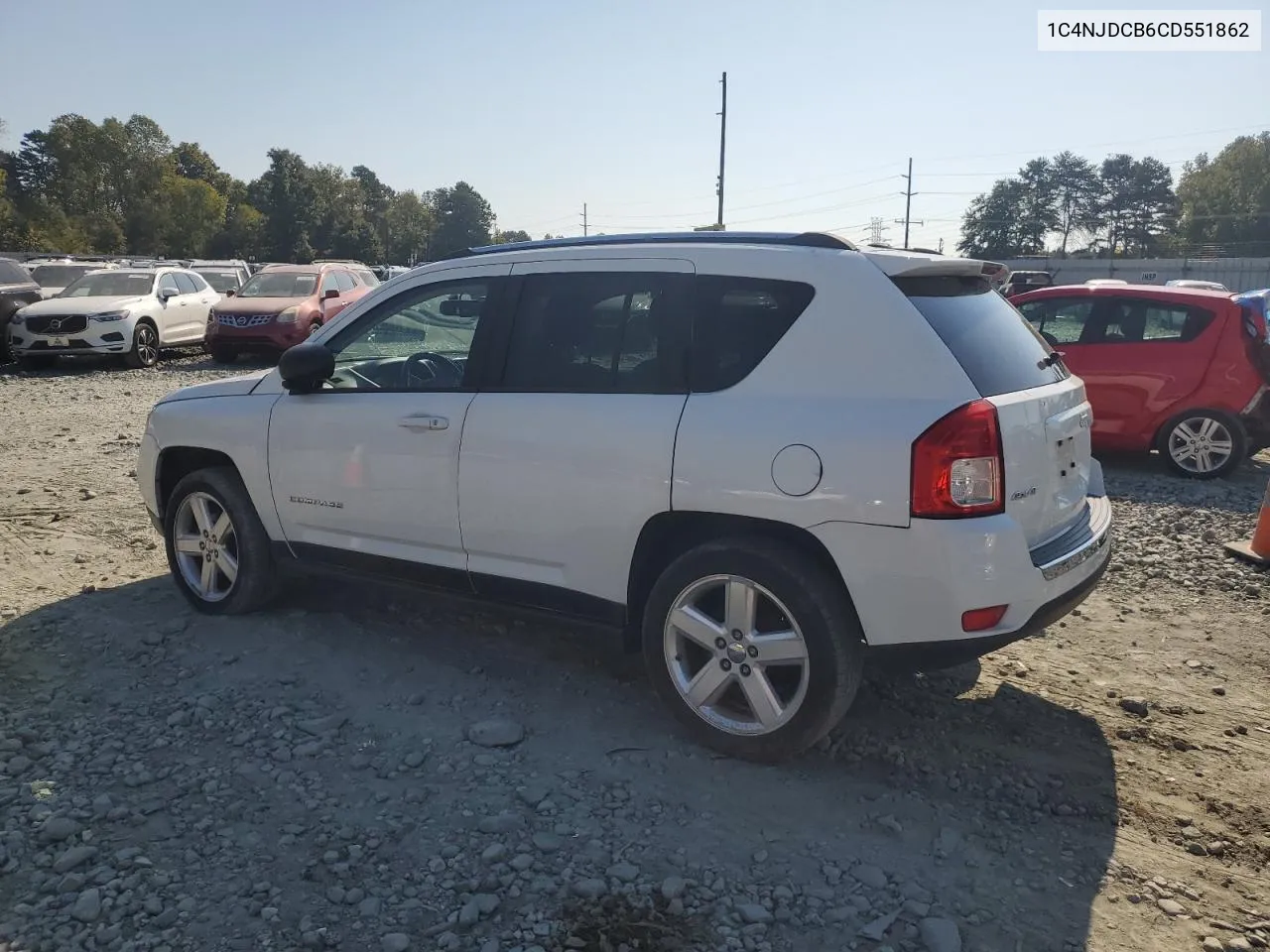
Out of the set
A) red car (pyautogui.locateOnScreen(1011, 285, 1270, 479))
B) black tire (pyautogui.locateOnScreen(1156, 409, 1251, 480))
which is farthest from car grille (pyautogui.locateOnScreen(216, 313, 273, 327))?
black tire (pyautogui.locateOnScreen(1156, 409, 1251, 480))

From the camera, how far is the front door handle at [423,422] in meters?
4.29

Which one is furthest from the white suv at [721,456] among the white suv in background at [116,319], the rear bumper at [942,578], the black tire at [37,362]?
the black tire at [37,362]

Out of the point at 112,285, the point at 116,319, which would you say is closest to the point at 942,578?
the point at 116,319

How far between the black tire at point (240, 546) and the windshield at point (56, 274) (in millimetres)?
19941

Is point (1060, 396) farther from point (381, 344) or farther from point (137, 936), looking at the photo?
point (137, 936)

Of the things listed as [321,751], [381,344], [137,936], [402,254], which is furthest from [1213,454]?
[402,254]

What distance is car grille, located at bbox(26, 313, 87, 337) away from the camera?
16.6m

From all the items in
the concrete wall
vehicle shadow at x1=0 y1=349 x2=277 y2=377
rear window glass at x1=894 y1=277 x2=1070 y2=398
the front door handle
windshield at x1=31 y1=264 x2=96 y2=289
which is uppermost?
the concrete wall

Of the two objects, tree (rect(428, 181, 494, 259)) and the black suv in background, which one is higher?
tree (rect(428, 181, 494, 259))

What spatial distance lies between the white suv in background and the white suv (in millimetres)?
14194

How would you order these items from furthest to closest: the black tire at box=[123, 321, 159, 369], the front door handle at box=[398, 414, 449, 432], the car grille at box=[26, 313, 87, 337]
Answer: the black tire at box=[123, 321, 159, 369]
the car grille at box=[26, 313, 87, 337]
the front door handle at box=[398, 414, 449, 432]

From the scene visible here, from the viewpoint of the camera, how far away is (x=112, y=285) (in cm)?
1819

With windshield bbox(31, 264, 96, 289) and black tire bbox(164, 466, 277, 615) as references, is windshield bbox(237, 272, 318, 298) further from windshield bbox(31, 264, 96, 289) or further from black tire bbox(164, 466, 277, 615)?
black tire bbox(164, 466, 277, 615)

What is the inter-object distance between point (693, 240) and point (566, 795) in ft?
7.24
